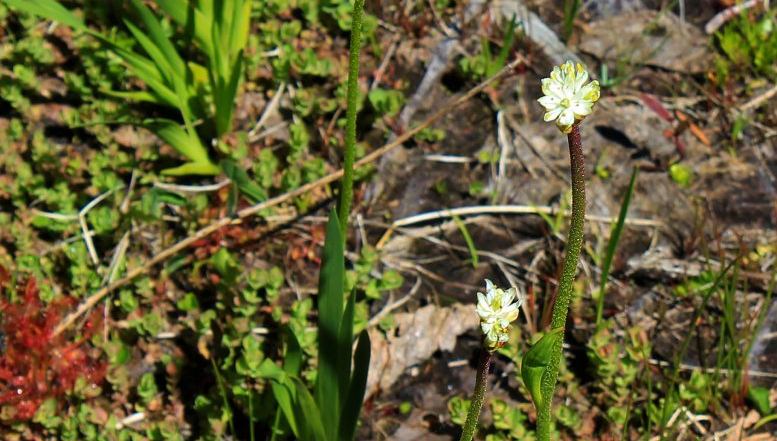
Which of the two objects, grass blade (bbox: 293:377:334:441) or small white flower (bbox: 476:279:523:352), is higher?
small white flower (bbox: 476:279:523:352)

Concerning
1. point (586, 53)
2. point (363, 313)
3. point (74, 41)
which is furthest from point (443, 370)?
point (74, 41)

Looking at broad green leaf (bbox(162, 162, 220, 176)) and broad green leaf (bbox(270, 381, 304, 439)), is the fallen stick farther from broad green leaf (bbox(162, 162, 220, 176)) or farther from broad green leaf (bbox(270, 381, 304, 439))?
broad green leaf (bbox(270, 381, 304, 439))

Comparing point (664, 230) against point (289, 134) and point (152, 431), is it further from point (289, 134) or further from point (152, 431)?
point (152, 431)

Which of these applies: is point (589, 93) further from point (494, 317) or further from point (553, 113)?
point (494, 317)

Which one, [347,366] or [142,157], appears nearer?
[347,366]

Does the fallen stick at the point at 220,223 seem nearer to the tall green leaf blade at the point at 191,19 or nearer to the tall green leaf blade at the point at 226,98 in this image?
the tall green leaf blade at the point at 226,98

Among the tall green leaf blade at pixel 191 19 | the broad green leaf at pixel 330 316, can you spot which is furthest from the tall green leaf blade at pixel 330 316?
the tall green leaf blade at pixel 191 19

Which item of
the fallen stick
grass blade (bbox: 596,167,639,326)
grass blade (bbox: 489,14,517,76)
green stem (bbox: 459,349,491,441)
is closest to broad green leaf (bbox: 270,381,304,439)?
green stem (bbox: 459,349,491,441)
